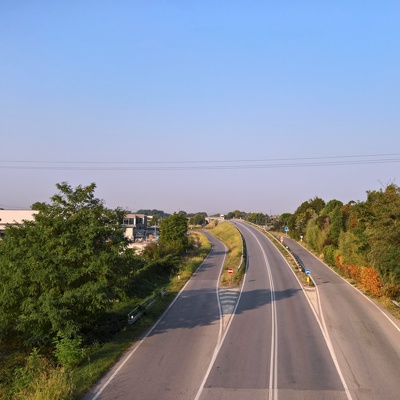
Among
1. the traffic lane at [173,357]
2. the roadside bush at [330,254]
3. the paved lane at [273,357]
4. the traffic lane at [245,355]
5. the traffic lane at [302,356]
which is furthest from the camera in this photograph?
the roadside bush at [330,254]

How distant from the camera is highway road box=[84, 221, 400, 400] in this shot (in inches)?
566

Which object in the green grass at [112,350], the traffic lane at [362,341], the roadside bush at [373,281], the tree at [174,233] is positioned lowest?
the green grass at [112,350]

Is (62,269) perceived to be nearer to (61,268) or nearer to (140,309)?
(61,268)

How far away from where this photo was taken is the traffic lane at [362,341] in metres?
15.1

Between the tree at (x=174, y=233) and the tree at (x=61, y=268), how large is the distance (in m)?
35.0

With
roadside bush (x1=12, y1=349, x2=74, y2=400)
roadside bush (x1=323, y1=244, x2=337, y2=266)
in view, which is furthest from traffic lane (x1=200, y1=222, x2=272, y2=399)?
roadside bush (x1=323, y1=244, x2=337, y2=266)

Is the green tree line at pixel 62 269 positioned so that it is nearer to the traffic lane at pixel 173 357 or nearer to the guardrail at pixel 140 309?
the guardrail at pixel 140 309

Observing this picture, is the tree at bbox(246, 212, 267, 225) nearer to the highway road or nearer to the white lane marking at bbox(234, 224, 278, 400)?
the highway road

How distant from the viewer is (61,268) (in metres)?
18.2

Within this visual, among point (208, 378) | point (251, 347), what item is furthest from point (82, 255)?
point (251, 347)

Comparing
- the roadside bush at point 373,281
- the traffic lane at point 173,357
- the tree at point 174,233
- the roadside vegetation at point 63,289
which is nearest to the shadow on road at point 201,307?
the traffic lane at point 173,357

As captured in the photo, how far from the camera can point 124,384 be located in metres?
14.8

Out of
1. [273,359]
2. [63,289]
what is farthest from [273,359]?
[63,289]

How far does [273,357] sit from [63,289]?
9.37 meters
